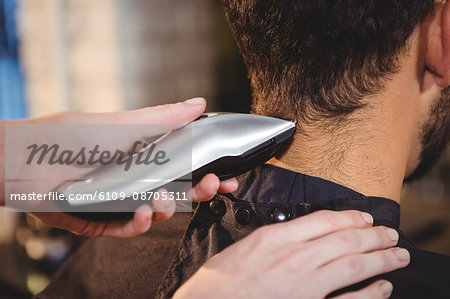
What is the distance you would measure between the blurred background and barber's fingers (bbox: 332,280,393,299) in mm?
974

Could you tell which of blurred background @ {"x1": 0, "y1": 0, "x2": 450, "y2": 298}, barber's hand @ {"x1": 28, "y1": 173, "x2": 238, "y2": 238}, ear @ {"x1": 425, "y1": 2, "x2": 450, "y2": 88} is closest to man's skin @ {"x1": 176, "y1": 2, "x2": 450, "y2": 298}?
ear @ {"x1": 425, "y1": 2, "x2": 450, "y2": 88}

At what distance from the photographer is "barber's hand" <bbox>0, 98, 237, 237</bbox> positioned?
589mm

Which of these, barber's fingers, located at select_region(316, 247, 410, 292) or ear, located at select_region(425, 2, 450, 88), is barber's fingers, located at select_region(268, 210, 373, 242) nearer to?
barber's fingers, located at select_region(316, 247, 410, 292)

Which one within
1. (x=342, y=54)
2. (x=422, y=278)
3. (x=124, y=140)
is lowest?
(x=422, y=278)

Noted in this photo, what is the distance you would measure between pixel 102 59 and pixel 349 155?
1.35 meters

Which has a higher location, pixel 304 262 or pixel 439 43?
pixel 439 43

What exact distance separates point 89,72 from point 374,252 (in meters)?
1.48

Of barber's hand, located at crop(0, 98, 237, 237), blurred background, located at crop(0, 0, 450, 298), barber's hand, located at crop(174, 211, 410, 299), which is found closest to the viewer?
barber's hand, located at crop(174, 211, 410, 299)

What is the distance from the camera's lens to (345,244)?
0.50 meters

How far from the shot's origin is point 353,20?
512 millimetres

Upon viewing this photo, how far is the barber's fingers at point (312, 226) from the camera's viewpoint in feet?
1.67

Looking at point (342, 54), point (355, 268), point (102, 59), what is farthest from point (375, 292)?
point (102, 59)

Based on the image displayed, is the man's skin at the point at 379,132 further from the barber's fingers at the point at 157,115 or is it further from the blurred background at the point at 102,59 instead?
the blurred background at the point at 102,59

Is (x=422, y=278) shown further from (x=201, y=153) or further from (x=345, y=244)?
(x=201, y=153)
